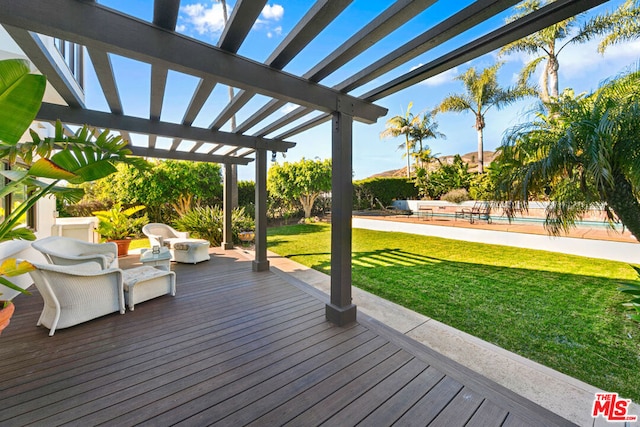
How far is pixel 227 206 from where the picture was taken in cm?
788

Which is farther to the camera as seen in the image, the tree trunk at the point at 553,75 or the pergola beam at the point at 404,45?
the tree trunk at the point at 553,75

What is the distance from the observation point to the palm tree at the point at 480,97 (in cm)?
Answer: 1975

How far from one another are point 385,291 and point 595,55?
17.9 meters

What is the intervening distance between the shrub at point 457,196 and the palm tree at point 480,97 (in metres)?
3.29

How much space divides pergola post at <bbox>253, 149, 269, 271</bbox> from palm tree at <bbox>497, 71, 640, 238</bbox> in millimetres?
4886

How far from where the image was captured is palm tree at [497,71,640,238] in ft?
11.4

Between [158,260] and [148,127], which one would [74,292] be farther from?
[148,127]

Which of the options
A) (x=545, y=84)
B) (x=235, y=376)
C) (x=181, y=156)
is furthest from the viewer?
(x=545, y=84)

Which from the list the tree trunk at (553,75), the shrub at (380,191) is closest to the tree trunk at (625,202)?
the shrub at (380,191)

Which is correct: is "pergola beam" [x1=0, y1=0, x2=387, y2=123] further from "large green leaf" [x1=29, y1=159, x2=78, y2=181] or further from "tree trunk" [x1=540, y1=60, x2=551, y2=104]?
"tree trunk" [x1=540, y1=60, x2=551, y2=104]

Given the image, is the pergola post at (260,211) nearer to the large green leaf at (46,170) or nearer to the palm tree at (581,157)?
the large green leaf at (46,170)

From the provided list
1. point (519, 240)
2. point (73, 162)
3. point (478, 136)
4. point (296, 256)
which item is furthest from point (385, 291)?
point (478, 136)
